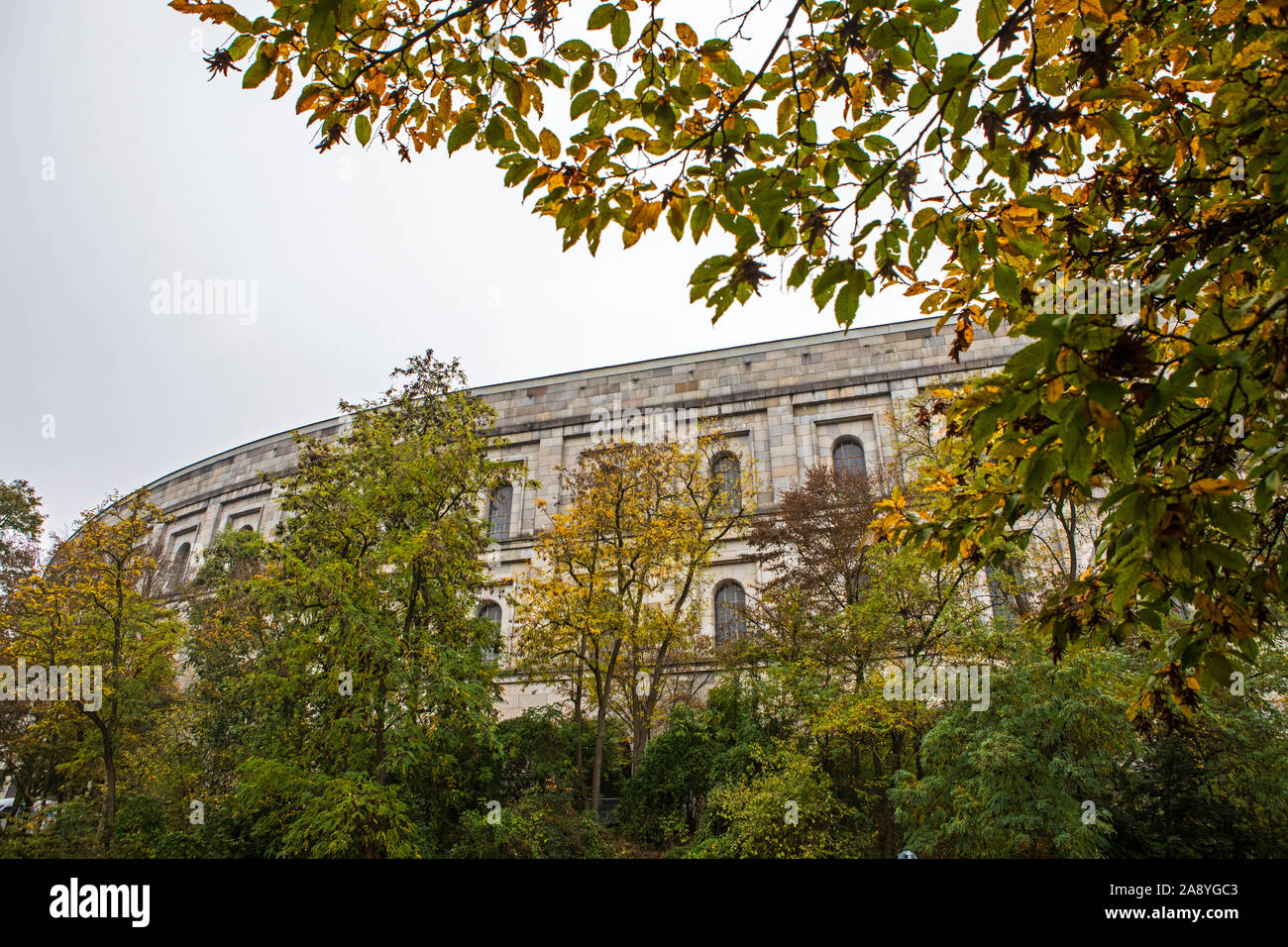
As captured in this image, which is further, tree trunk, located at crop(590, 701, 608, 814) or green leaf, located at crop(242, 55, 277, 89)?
tree trunk, located at crop(590, 701, 608, 814)

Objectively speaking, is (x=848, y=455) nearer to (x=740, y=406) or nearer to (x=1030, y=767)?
(x=740, y=406)

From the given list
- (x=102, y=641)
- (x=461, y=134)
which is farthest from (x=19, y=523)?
(x=461, y=134)

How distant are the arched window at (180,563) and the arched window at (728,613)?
74.9 ft

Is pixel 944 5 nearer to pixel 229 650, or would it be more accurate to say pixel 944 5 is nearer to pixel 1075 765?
pixel 1075 765

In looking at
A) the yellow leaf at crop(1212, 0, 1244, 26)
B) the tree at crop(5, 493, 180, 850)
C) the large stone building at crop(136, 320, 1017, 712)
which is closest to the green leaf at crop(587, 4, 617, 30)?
the yellow leaf at crop(1212, 0, 1244, 26)

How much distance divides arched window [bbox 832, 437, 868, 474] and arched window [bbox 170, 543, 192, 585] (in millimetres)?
26222

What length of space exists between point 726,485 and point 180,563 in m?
25.2

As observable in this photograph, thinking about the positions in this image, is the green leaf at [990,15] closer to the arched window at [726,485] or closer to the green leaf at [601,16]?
the green leaf at [601,16]

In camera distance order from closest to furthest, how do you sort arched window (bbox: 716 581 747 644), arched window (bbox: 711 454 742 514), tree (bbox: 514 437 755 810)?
1. tree (bbox: 514 437 755 810)
2. arched window (bbox: 711 454 742 514)
3. arched window (bbox: 716 581 747 644)

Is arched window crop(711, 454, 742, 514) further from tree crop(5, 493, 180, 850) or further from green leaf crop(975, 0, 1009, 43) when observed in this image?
green leaf crop(975, 0, 1009, 43)

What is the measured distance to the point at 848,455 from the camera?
21422 millimetres

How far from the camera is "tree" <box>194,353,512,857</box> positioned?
1015 cm

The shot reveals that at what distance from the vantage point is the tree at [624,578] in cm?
1435
